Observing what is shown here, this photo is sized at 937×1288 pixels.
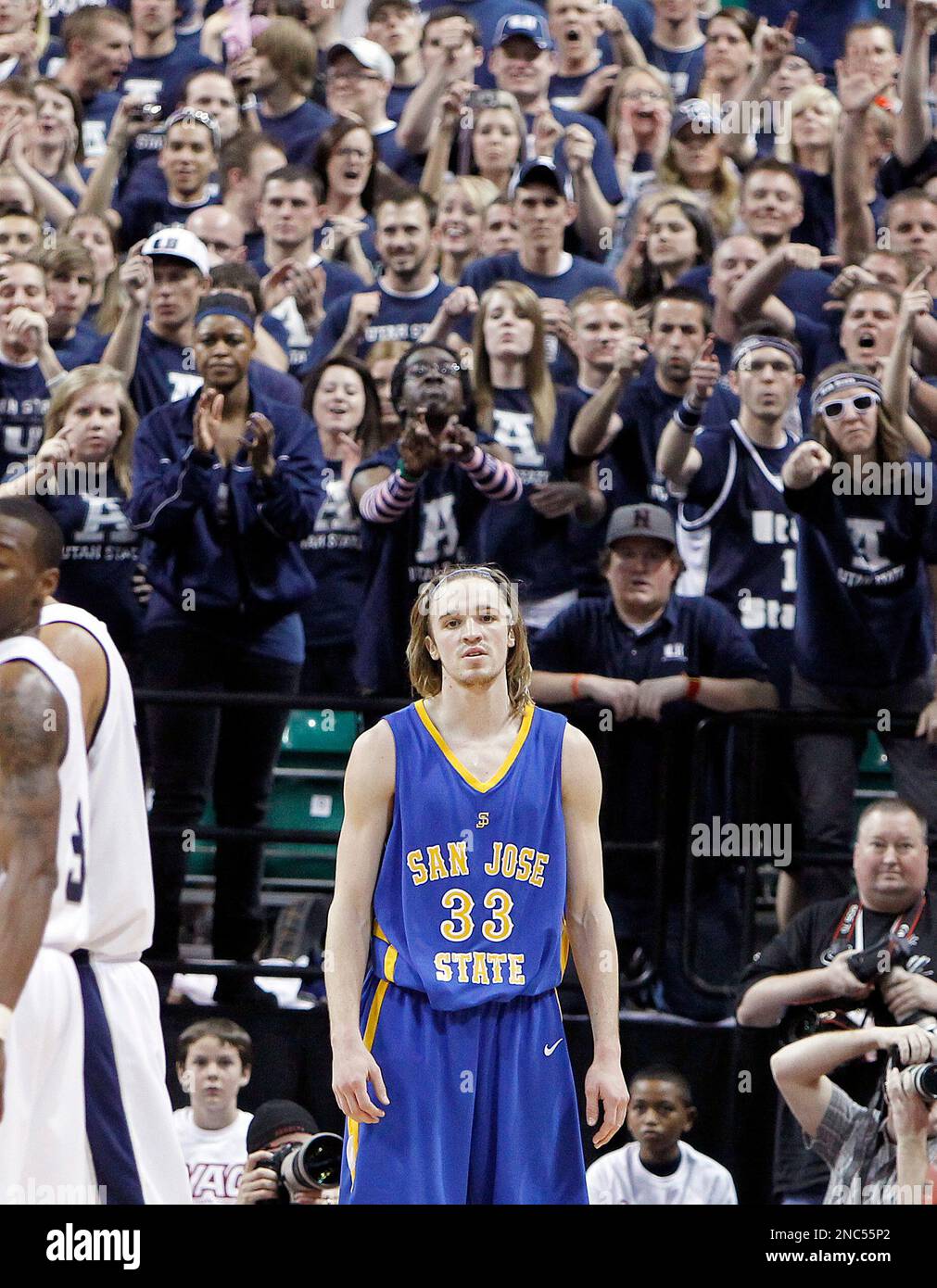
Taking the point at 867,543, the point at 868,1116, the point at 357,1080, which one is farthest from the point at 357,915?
the point at 867,543

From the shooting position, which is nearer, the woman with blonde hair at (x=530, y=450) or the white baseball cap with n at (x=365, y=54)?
the woman with blonde hair at (x=530, y=450)

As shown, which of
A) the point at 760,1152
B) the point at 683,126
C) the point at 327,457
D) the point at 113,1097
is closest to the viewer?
the point at 113,1097

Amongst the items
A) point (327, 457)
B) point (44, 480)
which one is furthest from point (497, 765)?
point (327, 457)

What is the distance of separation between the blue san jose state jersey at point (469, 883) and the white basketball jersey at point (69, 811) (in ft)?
2.03

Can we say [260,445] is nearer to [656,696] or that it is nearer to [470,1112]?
[656,696]

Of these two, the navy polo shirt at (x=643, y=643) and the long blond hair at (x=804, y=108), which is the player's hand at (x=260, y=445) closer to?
the navy polo shirt at (x=643, y=643)

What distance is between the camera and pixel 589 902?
14.2 feet

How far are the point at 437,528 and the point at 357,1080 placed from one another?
297 cm

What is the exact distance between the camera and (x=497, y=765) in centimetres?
434

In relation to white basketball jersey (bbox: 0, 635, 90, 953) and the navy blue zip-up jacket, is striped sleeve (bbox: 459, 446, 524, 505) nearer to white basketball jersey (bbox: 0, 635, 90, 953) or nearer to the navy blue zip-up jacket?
the navy blue zip-up jacket

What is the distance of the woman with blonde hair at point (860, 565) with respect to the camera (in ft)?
21.7

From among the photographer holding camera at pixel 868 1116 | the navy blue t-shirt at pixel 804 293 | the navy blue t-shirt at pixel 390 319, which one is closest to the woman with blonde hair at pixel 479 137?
the navy blue t-shirt at pixel 390 319

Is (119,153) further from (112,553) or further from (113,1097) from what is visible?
(113,1097)

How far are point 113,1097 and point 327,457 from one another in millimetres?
3689
